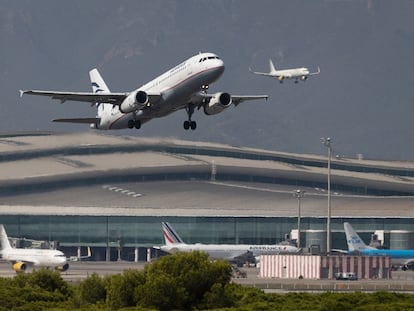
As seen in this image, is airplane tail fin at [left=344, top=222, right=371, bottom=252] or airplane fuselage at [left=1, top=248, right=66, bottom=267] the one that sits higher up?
airplane tail fin at [left=344, top=222, right=371, bottom=252]

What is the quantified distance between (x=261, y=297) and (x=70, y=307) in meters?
14.5

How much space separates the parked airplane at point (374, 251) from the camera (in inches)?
6959

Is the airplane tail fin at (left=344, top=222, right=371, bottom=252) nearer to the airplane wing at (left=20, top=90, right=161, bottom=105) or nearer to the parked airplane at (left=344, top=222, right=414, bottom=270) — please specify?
the parked airplane at (left=344, top=222, right=414, bottom=270)

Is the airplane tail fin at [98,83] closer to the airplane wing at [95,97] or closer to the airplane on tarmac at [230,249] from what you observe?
the airplane on tarmac at [230,249]

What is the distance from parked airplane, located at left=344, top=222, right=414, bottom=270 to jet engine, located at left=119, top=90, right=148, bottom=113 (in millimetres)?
62993

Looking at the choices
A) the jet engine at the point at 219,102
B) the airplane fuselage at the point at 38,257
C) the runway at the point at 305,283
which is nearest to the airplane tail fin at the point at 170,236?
the runway at the point at 305,283

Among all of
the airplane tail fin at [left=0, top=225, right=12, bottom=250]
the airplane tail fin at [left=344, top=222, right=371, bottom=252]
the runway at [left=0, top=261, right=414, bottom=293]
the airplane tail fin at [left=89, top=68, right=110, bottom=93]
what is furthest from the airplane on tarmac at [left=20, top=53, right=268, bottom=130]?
the airplane tail fin at [left=344, top=222, right=371, bottom=252]

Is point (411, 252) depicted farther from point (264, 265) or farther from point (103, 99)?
point (103, 99)

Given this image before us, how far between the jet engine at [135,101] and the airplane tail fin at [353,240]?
7075 centimetres

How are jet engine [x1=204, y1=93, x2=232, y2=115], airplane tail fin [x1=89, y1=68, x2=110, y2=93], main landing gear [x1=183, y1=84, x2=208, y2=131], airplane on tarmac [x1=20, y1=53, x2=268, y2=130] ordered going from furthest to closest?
airplane tail fin [x1=89, y1=68, x2=110, y2=93], jet engine [x1=204, y1=93, x2=232, y2=115], main landing gear [x1=183, y1=84, x2=208, y2=131], airplane on tarmac [x1=20, y1=53, x2=268, y2=130]

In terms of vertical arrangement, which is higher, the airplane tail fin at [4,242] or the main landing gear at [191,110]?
the main landing gear at [191,110]

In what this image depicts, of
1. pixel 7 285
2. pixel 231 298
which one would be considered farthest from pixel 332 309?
pixel 7 285

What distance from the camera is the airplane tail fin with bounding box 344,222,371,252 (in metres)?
182

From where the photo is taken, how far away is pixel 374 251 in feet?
586
